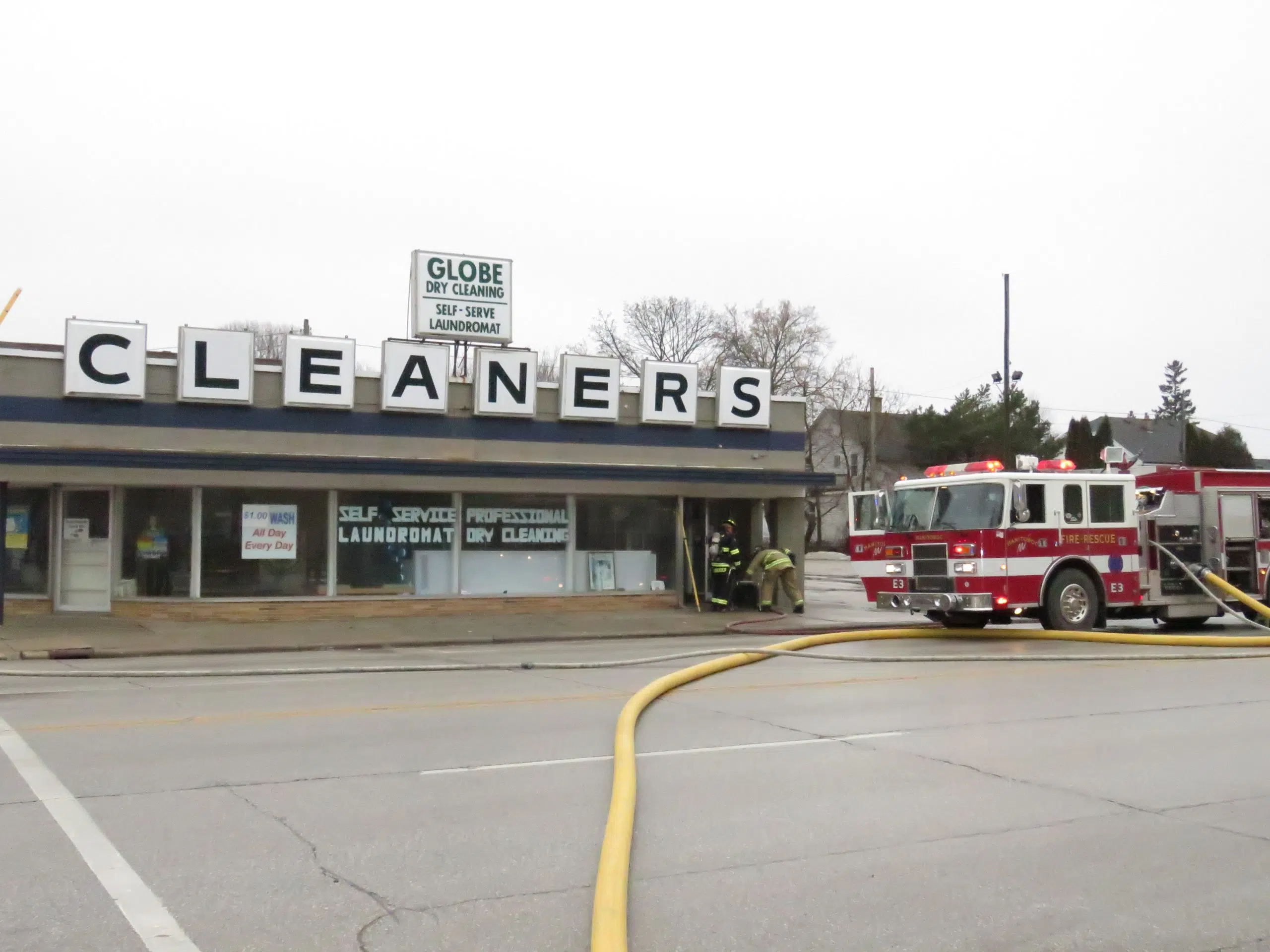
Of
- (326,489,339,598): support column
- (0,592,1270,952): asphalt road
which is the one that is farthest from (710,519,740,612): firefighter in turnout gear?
(0,592,1270,952): asphalt road

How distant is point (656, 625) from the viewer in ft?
72.0

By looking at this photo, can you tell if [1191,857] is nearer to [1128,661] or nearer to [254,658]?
[1128,661]

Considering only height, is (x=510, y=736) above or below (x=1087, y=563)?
below

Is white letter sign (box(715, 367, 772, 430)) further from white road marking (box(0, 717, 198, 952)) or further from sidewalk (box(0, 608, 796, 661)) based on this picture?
white road marking (box(0, 717, 198, 952))

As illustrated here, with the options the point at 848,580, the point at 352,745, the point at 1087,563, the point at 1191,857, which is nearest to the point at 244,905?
the point at 352,745

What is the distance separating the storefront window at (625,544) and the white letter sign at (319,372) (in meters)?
5.18

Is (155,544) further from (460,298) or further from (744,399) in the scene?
(744,399)

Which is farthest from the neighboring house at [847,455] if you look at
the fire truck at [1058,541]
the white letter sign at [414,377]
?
the white letter sign at [414,377]

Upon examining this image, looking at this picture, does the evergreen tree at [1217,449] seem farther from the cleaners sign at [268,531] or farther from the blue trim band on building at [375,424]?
the cleaners sign at [268,531]

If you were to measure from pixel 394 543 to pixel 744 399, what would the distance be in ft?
25.0

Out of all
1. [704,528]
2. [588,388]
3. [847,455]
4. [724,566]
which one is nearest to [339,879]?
[588,388]

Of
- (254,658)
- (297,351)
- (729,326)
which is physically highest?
(729,326)

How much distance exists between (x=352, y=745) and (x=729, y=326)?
52033 millimetres

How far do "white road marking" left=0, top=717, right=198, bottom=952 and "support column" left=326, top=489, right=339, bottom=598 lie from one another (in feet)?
42.8
